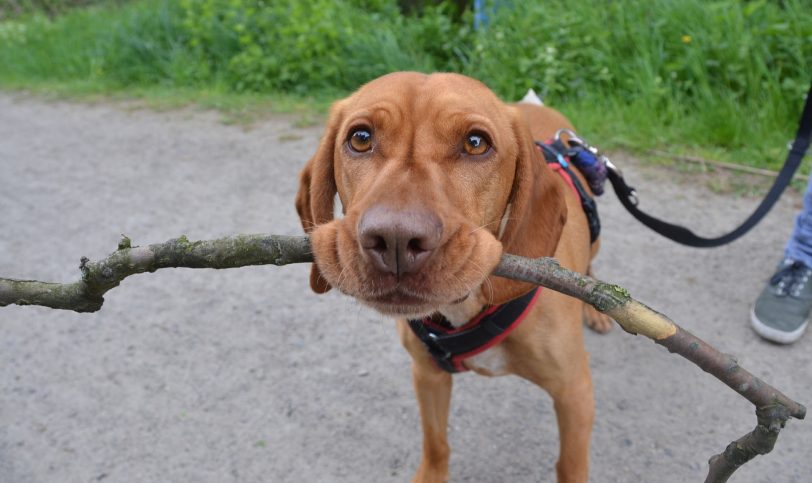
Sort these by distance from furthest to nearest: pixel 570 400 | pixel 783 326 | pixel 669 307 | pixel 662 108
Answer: pixel 662 108, pixel 669 307, pixel 783 326, pixel 570 400

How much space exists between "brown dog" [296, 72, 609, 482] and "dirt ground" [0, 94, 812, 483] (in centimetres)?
38

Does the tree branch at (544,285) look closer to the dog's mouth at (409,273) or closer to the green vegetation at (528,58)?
the dog's mouth at (409,273)

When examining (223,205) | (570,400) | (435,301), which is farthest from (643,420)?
(223,205)

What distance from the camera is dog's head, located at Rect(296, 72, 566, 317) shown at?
1.54 metres

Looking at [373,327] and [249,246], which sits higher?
[249,246]

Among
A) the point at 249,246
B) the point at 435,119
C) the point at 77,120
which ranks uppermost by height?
the point at 435,119

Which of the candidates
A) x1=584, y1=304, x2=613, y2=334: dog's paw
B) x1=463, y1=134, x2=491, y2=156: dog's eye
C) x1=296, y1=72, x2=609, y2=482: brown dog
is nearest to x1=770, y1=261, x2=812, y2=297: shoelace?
x1=584, y1=304, x2=613, y2=334: dog's paw

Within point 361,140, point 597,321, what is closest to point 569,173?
point 597,321

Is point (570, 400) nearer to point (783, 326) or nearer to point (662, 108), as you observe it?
point (783, 326)

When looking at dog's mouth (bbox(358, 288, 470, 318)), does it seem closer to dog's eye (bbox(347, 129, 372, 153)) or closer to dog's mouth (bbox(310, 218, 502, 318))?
dog's mouth (bbox(310, 218, 502, 318))

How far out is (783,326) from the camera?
2982 millimetres

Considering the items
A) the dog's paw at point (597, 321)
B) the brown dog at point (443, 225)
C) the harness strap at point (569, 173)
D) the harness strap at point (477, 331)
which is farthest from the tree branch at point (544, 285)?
the dog's paw at point (597, 321)

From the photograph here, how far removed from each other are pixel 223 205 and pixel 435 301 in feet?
11.4

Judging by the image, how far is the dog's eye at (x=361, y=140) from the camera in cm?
196
